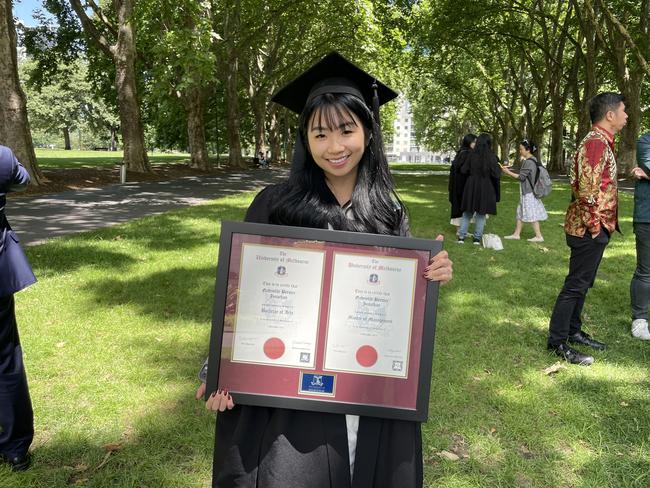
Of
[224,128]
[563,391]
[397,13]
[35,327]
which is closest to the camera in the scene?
[563,391]

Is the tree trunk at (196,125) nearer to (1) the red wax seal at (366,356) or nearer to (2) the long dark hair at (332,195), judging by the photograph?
(2) the long dark hair at (332,195)

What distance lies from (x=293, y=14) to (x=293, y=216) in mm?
24036

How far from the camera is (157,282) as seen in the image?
6234 mm

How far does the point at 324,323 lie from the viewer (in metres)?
1.53

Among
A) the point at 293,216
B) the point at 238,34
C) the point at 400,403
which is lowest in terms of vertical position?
the point at 400,403

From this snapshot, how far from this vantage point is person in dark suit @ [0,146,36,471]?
2.79 m

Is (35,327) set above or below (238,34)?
below

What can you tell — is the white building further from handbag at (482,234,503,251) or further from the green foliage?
handbag at (482,234,503,251)

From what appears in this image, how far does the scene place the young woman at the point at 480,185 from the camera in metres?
8.88

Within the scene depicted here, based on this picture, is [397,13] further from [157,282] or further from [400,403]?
[400,403]

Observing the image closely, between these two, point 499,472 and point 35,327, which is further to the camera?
point 35,327

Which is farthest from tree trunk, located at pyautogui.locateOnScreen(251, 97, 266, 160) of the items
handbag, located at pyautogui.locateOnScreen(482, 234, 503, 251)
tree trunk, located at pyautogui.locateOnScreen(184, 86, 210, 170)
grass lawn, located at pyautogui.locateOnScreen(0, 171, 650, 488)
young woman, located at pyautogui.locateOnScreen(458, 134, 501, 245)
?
grass lawn, located at pyautogui.locateOnScreen(0, 171, 650, 488)

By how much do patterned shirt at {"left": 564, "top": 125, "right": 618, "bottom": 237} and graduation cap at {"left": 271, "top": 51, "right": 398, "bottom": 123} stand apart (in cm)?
302

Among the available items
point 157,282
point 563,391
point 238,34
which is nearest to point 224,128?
point 238,34
